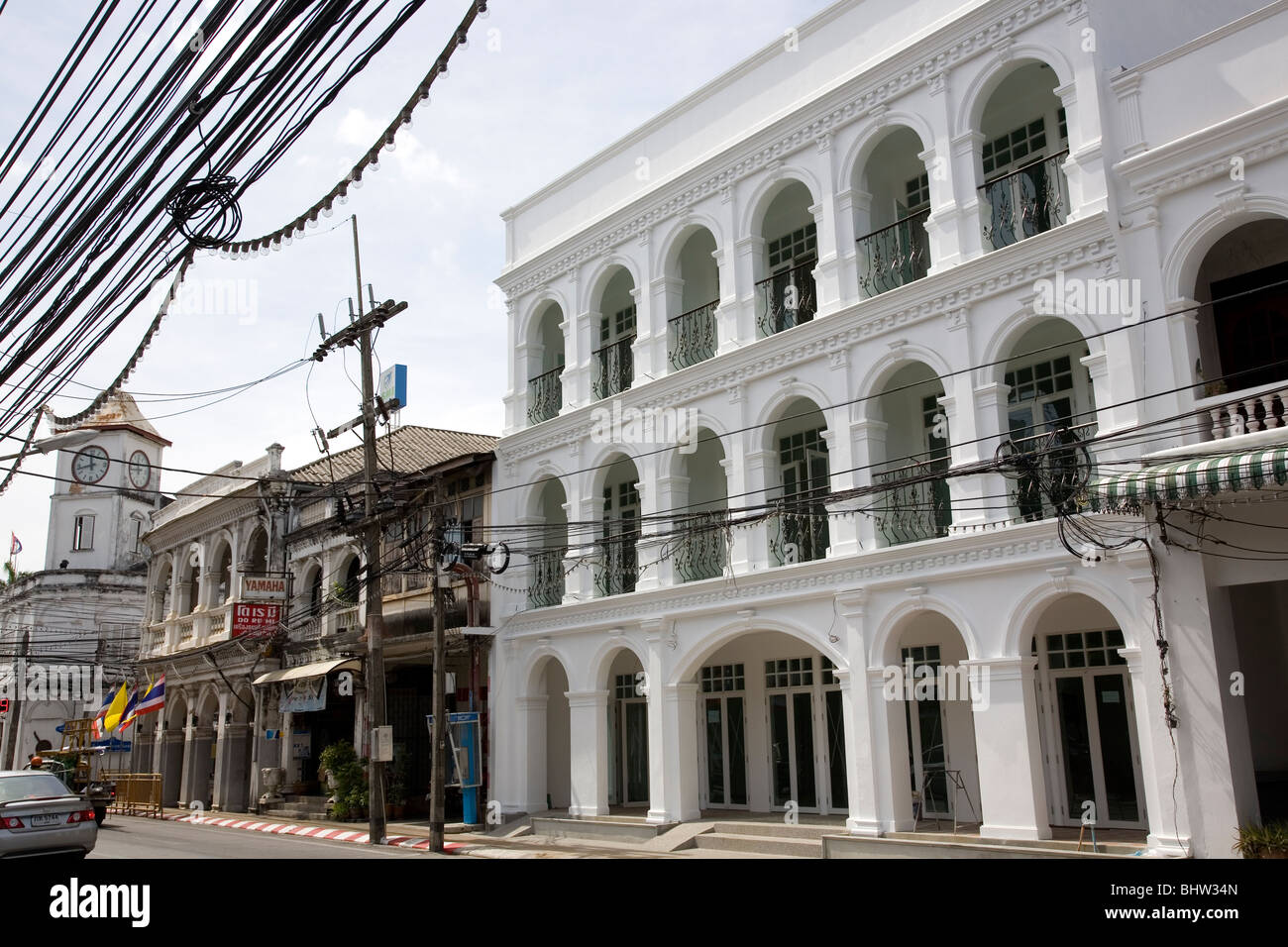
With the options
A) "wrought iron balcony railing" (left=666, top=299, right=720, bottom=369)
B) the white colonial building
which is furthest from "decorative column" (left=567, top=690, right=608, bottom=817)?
"wrought iron balcony railing" (left=666, top=299, right=720, bottom=369)

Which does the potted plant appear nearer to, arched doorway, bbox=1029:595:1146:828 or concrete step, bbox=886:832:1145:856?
concrete step, bbox=886:832:1145:856

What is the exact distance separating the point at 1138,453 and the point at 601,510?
34.1 ft

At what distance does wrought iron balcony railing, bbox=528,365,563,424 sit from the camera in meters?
22.3

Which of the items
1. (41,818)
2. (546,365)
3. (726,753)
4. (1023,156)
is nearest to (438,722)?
(726,753)

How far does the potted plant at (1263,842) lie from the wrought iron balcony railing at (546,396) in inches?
569

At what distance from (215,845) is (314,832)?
248 centimetres

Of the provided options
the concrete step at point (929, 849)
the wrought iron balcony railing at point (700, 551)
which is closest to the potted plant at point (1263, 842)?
the concrete step at point (929, 849)

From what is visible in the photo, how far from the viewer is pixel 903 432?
1709 cm

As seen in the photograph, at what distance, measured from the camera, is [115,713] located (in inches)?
1150

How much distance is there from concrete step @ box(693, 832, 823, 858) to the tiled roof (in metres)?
11.3

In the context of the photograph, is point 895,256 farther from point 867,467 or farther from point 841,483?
point 841,483

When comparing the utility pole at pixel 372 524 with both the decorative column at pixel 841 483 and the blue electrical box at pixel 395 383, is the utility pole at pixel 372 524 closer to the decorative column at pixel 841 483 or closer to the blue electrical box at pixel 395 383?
the blue electrical box at pixel 395 383

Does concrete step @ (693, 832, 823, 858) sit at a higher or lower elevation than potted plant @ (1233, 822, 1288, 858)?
lower
